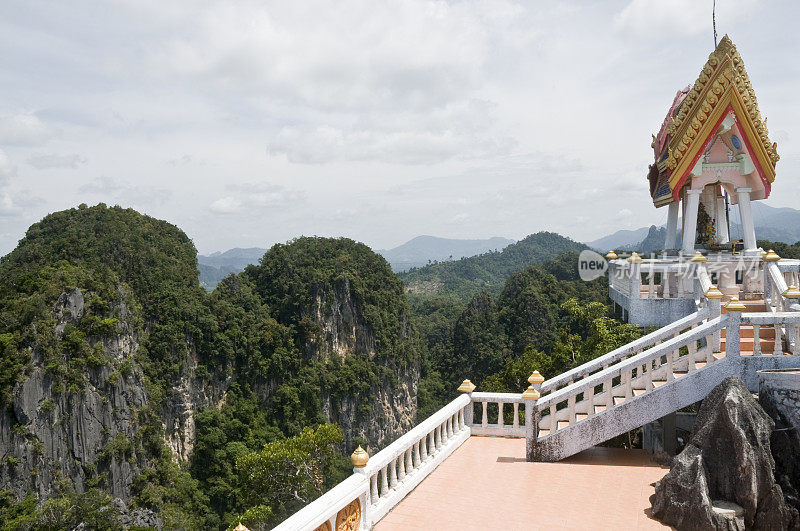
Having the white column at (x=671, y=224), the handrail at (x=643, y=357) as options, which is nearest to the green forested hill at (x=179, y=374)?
the white column at (x=671, y=224)

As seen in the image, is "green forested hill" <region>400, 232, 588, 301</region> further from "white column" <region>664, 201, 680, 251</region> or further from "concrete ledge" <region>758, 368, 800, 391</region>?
"concrete ledge" <region>758, 368, 800, 391</region>

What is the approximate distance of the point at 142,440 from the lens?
36.7m

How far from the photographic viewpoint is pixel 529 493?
733 centimetres

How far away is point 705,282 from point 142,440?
35.4 m

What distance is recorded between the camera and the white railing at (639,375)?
7.82m

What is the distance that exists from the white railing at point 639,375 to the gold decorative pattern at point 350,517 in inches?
130

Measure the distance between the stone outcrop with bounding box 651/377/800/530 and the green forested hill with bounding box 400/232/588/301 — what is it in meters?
113

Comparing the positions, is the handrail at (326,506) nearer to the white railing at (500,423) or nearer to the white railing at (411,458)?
the white railing at (411,458)

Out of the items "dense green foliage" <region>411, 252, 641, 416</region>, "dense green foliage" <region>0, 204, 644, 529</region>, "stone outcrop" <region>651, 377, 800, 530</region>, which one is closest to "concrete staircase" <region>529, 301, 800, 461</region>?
"stone outcrop" <region>651, 377, 800, 530</region>

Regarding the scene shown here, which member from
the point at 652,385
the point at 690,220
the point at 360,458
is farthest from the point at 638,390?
the point at 360,458

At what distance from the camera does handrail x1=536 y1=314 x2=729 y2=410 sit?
7.73 m

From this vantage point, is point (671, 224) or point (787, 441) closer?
point (787, 441)

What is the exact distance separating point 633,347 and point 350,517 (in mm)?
5363

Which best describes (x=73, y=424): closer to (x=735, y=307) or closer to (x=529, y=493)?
(x=529, y=493)
